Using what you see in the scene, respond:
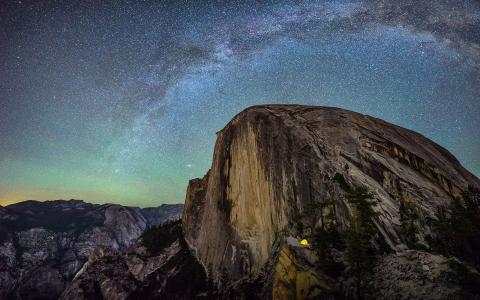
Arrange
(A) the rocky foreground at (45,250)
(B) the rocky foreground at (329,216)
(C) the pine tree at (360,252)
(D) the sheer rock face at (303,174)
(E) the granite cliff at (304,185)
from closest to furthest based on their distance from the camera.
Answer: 1. (C) the pine tree at (360,252)
2. (B) the rocky foreground at (329,216)
3. (E) the granite cliff at (304,185)
4. (D) the sheer rock face at (303,174)
5. (A) the rocky foreground at (45,250)

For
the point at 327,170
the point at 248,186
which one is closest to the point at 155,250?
the point at 248,186

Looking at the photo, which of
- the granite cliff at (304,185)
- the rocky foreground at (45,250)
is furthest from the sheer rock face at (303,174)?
the rocky foreground at (45,250)

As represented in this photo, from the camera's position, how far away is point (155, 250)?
96.5 metres

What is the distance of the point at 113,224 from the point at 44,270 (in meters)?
61.2

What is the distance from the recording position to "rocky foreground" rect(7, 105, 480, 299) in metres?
26.2

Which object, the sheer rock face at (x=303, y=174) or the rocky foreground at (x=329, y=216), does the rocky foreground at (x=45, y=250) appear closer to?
the rocky foreground at (x=329, y=216)

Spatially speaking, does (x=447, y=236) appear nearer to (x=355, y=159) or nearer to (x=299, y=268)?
(x=355, y=159)

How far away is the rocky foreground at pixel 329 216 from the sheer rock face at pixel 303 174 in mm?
183

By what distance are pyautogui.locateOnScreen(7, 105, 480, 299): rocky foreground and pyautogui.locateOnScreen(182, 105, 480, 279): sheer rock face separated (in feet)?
0.60

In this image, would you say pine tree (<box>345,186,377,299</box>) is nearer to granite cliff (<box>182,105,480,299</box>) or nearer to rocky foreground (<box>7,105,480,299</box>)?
rocky foreground (<box>7,105,480,299</box>)

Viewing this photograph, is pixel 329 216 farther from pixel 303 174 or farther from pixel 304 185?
pixel 303 174

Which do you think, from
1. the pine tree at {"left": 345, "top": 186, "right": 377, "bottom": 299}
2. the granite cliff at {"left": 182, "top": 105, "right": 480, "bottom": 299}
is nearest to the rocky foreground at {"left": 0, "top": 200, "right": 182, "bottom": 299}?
the granite cliff at {"left": 182, "top": 105, "right": 480, "bottom": 299}

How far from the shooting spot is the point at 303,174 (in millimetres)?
46188

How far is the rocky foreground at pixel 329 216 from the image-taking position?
26.2 meters
